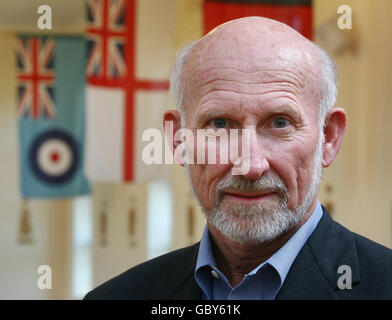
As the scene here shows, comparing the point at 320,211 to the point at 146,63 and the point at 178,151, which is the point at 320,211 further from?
the point at 146,63

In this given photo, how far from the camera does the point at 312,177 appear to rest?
0.87m

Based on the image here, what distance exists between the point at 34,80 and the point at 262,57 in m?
2.53

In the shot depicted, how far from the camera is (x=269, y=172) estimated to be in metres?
0.82

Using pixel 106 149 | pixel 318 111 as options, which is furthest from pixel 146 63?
pixel 318 111

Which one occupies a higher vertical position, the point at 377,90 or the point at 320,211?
the point at 377,90

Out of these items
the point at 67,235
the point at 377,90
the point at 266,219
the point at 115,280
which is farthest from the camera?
the point at 67,235

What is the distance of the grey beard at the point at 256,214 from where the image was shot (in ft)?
2.72

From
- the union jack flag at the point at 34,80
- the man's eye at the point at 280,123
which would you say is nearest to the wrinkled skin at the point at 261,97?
the man's eye at the point at 280,123

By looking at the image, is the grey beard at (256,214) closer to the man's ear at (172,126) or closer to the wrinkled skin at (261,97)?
the wrinkled skin at (261,97)

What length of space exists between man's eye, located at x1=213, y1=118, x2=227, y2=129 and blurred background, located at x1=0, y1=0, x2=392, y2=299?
17 centimetres

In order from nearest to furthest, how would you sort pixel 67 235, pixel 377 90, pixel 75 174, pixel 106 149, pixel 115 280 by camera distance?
1. pixel 115 280
2. pixel 377 90
3. pixel 106 149
4. pixel 75 174
5. pixel 67 235

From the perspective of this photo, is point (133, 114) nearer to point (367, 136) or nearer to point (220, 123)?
point (367, 136)

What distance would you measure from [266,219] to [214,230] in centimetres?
11

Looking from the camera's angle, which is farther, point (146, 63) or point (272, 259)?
point (146, 63)
